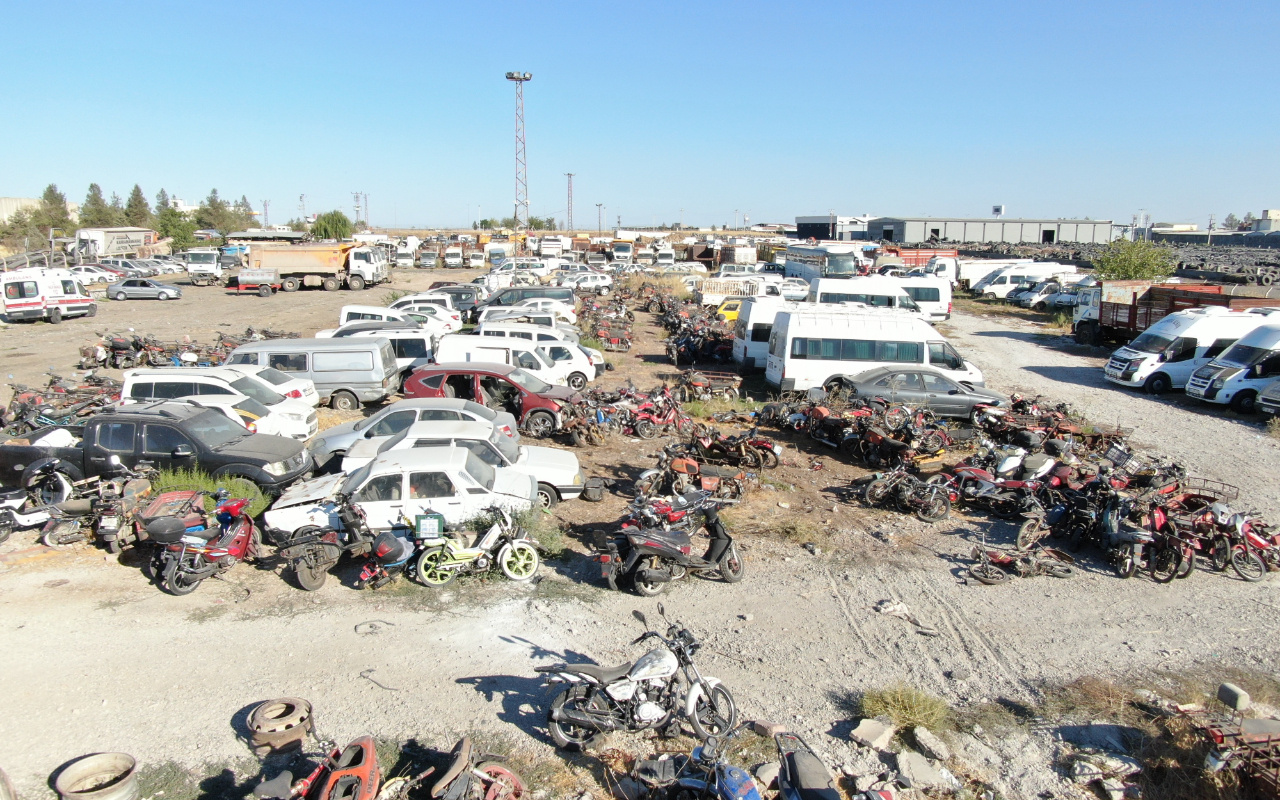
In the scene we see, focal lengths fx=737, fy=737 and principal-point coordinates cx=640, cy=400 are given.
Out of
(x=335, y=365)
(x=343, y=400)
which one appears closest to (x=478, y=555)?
(x=343, y=400)

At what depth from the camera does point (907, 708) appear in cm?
647

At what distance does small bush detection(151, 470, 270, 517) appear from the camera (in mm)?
10086

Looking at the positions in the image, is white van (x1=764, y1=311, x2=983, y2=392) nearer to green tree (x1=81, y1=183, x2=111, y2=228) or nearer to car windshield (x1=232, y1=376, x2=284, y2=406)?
car windshield (x1=232, y1=376, x2=284, y2=406)

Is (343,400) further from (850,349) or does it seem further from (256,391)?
(850,349)

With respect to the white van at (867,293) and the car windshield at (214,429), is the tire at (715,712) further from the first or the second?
the white van at (867,293)

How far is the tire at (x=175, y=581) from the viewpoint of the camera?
8.41 m

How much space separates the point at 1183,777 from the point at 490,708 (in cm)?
557

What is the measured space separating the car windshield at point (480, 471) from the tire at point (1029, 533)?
6951 mm

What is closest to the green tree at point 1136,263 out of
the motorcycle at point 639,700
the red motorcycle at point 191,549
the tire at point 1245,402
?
the tire at point 1245,402

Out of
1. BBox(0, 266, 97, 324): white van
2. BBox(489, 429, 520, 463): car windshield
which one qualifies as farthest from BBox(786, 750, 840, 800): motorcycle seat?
BBox(0, 266, 97, 324): white van

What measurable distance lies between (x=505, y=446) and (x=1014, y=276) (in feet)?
129

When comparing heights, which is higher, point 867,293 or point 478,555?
point 867,293

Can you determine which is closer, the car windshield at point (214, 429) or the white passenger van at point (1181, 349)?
the car windshield at point (214, 429)

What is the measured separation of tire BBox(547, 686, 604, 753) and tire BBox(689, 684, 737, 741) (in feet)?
2.73
